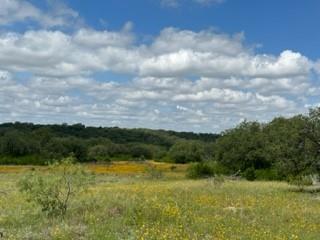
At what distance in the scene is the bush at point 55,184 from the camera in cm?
1912

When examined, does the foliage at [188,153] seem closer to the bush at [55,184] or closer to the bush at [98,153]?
the bush at [98,153]

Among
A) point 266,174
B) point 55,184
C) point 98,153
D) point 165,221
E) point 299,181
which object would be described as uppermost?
point 55,184

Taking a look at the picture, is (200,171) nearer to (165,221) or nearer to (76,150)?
(165,221)

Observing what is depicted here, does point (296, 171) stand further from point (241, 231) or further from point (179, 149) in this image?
point (179, 149)

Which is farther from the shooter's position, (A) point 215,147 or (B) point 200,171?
(A) point 215,147

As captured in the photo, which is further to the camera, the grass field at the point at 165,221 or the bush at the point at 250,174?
the bush at the point at 250,174

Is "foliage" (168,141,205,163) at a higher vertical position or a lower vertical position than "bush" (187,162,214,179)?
higher

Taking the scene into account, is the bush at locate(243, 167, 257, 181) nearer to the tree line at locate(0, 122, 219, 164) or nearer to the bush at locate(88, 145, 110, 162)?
the tree line at locate(0, 122, 219, 164)

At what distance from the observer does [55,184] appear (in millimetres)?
19250

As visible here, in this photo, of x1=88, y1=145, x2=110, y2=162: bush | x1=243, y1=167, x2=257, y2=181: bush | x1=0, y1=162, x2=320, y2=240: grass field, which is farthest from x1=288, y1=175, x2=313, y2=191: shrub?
x1=88, y1=145, x2=110, y2=162: bush

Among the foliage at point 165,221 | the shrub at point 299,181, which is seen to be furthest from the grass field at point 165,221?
the shrub at point 299,181

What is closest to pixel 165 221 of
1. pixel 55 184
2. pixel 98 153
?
pixel 55 184

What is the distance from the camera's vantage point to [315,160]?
35.8 metres

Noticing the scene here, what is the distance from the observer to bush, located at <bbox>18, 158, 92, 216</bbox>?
19125mm
